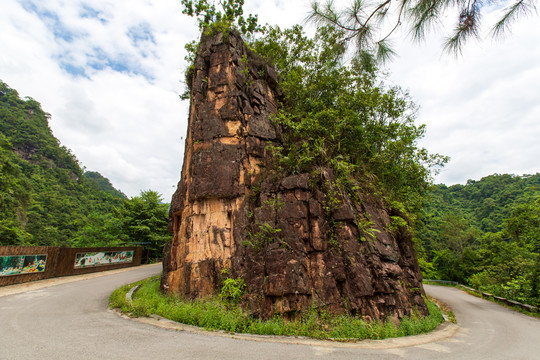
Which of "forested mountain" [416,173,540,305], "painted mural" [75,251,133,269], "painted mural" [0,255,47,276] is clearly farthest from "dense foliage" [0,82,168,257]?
"forested mountain" [416,173,540,305]

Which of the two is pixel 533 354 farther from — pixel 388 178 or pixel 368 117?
pixel 368 117

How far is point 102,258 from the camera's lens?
682 inches

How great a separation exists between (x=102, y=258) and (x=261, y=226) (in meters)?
14.8

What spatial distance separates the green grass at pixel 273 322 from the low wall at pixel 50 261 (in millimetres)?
7557

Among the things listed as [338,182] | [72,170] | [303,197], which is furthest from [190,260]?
[72,170]

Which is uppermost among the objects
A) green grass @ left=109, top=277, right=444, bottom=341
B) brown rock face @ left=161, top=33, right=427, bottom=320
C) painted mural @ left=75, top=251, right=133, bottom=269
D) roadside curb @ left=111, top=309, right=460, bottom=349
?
brown rock face @ left=161, top=33, right=427, bottom=320

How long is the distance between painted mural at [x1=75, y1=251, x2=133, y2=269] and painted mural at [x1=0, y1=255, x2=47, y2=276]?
2.24m

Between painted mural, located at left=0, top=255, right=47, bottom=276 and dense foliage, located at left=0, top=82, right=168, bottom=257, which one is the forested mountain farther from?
dense foliage, located at left=0, top=82, right=168, bottom=257

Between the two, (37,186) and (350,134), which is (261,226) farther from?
(37,186)

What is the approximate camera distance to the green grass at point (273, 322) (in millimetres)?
6652

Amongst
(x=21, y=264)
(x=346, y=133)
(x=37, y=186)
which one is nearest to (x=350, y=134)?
(x=346, y=133)

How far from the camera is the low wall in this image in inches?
447

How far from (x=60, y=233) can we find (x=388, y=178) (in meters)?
42.4

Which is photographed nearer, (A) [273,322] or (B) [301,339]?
(B) [301,339]
